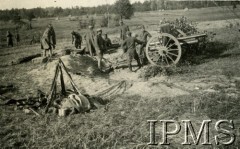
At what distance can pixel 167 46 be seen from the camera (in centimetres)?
1059

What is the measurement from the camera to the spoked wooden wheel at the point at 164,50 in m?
10.1

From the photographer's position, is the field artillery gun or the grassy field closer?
the grassy field

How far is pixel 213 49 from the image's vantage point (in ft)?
42.7

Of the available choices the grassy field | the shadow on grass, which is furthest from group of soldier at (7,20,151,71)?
the grassy field

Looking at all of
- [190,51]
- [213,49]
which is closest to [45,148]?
[190,51]

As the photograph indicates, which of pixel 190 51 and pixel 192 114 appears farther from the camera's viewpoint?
pixel 190 51

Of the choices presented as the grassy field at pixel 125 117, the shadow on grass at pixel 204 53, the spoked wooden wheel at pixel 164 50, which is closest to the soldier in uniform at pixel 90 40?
the spoked wooden wheel at pixel 164 50

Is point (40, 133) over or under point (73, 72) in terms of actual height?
under

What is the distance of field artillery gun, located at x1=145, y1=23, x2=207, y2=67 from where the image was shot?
10.1 meters

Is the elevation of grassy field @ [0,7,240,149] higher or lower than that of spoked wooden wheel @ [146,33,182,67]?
lower

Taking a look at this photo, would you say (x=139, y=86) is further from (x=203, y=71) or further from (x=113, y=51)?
(x=113, y=51)

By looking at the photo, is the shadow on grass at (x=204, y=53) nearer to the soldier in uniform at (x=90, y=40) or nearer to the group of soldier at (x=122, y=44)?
the group of soldier at (x=122, y=44)

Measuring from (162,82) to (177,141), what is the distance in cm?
366

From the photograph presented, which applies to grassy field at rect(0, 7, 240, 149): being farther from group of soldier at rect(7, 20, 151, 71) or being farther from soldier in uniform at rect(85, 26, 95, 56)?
soldier in uniform at rect(85, 26, 95, 56)
